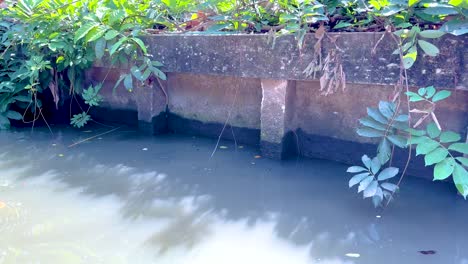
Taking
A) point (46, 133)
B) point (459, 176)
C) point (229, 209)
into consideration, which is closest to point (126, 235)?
point (229, 209)

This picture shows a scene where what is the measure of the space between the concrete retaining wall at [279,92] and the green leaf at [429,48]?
0.12 m

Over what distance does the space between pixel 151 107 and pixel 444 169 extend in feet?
7.53

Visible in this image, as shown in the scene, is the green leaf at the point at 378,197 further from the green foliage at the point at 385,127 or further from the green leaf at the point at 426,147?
the green leaf at the point at 426,147

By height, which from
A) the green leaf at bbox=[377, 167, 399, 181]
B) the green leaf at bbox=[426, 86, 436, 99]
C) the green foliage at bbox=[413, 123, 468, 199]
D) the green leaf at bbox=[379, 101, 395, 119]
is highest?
the green leaf at bbox=[426, 86, 436, 99]

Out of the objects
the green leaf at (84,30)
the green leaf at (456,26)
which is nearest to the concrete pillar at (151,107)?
the green leaf at (84,30)

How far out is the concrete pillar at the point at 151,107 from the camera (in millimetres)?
3299

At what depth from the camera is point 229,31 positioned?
2795mm

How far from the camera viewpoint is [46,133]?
3.49m

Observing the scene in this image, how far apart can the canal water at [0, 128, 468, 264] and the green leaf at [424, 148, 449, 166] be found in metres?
0.32

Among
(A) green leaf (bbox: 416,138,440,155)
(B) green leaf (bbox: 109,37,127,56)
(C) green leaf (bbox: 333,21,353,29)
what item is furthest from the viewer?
(B) green leaf (bbox: 109,37,127,56)

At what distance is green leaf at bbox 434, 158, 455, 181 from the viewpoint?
173cm

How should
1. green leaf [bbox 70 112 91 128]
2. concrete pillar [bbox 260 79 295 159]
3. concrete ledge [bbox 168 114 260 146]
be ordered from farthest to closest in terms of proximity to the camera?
green leaf [bbox 70 112 91 128]
concrete ledge [bbox 168 114 260 146]
concrete pillar [bbox 260 79 295 159]

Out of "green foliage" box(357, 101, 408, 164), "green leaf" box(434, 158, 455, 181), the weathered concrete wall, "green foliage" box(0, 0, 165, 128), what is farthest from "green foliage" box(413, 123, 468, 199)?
"green foliage" box(0, 0, 165, 128)

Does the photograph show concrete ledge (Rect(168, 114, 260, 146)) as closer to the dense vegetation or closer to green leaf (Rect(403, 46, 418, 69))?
the dense vegetation
